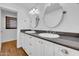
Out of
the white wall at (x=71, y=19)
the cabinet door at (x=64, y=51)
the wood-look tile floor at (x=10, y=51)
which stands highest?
the white wall at (x=71, y=19)

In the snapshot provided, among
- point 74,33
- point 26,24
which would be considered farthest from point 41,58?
point 26,24

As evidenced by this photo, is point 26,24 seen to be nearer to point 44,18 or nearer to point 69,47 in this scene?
point 44,18

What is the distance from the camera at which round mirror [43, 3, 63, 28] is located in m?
1.33

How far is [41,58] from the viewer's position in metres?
0.39

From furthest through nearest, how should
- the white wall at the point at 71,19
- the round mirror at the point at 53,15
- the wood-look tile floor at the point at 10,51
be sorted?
the wood-look tile floor at the point at 10,51
the round mirror at the point at 53,15
the white wall at the point at 71,19

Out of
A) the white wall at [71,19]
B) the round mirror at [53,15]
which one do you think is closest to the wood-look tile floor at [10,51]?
the round mirror at [53,15]

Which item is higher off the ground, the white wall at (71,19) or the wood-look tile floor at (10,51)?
the white wall at (71,19)

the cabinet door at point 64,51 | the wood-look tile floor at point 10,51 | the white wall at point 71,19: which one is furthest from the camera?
the wood-look tile floor at point 10,51

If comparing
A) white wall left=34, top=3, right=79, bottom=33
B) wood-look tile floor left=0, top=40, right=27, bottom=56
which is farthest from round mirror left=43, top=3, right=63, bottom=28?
wood-look tile floor left=0, top=40, right=27, bottom=56

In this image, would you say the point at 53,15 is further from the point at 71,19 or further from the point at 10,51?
the point at 10,51

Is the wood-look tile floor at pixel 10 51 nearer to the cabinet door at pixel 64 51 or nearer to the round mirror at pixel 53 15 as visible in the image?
the round mirror at pixel 53 15

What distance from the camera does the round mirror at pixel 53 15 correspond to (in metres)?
1.33

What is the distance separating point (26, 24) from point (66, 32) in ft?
5.23

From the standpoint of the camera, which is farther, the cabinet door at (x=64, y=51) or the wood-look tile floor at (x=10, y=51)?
the wood-look tile floor at (x=10, y=51)
